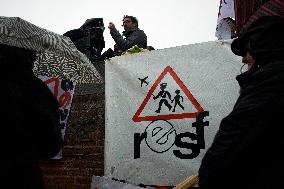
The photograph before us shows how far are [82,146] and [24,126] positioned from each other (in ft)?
9.00

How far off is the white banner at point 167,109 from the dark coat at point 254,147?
203 centimetres

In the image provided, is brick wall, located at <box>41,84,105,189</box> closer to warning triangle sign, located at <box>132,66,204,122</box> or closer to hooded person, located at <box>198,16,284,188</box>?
warning triangle sign, located at <box>132,66,204,122</box>

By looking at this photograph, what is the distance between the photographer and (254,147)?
1.59m

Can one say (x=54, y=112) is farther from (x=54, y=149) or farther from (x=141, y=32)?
(x=141, y=32)

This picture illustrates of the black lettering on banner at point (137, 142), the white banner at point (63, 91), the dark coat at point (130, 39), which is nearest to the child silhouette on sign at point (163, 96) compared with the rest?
the black lettering on banner at point (137, 142)

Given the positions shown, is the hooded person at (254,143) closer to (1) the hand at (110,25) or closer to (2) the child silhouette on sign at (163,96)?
(2) the child silhouette on sign at (163,96)

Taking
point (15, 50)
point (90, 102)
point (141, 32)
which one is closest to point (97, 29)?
point (141, 32)

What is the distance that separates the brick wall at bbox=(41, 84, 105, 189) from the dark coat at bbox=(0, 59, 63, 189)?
2380 millimetres

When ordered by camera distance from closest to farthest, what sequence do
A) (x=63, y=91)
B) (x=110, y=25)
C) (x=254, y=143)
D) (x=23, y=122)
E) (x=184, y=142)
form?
1. (x=254, y=143)
2. (x=23, y=122)
3. (x=184, y=142)
4. (x=63, y=91)
5. (x=110, y=25)

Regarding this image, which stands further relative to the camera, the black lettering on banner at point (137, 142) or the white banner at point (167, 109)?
the black lettering on banner at point (137, 142)

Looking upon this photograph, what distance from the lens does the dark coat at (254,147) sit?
158cm

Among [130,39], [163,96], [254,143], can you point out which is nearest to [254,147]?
[254,143]

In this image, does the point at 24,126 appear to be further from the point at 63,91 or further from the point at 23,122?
the point at 63,91

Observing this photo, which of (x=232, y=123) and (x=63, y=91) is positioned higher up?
(x=63, y=91)
